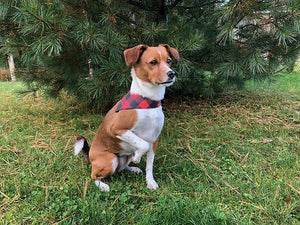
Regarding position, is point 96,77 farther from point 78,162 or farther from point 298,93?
point 298,93

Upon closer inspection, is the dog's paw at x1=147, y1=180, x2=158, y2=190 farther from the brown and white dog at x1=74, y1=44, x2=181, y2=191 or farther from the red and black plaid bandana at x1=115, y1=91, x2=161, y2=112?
the red and black plaid bandana at x1=115, y1=91, x2=161, y2=112

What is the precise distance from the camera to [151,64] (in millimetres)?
1777

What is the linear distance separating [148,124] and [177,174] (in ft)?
2.21

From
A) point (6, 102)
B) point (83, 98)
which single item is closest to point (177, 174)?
point (83, 98)

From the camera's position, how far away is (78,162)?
7.65 feet

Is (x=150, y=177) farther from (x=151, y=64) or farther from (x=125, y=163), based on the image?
(x=151, y=64)

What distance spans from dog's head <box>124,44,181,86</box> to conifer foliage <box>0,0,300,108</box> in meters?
0.73

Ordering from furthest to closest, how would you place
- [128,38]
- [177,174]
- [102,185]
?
[128,38]
[177,174]
[102,185]

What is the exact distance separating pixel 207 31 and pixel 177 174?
8.68ft

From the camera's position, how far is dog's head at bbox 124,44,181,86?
5.61 ft

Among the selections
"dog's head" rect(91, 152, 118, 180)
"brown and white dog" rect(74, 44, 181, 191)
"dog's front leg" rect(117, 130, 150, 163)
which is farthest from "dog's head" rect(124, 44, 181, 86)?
"dog's head" rect(91, 152, 118, 180)

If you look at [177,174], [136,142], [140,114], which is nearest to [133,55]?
[140,114]

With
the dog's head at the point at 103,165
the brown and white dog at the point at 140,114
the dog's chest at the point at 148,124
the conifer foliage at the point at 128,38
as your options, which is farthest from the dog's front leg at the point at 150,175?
the conifer foliage at the point at 128,38

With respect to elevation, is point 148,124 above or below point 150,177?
above
